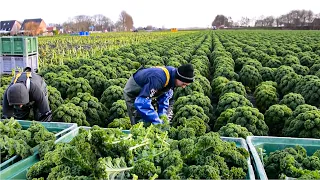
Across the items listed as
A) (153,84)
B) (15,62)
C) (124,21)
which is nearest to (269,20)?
(124,21)

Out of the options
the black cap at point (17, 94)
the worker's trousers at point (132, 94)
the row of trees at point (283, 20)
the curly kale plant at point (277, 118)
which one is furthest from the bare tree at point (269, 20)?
the black cap at point (17, 94)

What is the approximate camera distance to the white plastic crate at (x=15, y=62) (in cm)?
1144

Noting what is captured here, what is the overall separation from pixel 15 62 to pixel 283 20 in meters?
121

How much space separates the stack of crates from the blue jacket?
7.51 metres

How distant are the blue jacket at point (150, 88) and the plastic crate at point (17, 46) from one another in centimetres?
757

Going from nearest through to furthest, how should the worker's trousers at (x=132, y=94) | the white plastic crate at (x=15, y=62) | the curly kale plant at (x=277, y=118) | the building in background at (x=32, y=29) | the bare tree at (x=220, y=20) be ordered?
the worker's trousers at (x=132, y=94), the curly kale plant at (x=277, y=118), the white plastic crate at (x=15, y=62), the building in background at (x=32, y=29), the bare tree at (x=220, y=20)

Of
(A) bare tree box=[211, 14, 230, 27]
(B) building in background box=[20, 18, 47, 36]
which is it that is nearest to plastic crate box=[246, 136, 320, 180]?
(B) building in background box=[20, 18, 47, 36]

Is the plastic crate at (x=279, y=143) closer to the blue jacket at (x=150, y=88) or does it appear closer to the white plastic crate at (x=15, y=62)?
the blue jacket at (x=150, y=88)

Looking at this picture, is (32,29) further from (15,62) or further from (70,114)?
(70,114)

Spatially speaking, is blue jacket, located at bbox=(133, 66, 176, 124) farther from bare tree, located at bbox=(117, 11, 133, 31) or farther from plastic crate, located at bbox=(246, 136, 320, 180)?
bare tree, located at bbox=(117, 11, 133, 31)

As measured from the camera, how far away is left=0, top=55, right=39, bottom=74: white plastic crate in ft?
37.5

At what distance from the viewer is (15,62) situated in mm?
11578

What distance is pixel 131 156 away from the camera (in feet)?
9.01

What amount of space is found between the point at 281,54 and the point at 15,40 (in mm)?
12998
